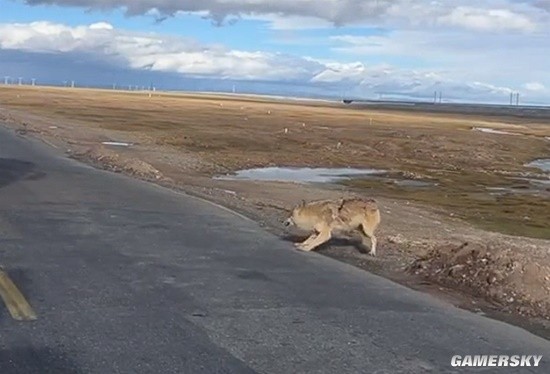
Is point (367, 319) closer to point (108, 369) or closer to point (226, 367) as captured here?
point (226, 367)

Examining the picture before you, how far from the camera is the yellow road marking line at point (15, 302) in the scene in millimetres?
8258

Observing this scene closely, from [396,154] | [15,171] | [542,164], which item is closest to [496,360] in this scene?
[15,171]

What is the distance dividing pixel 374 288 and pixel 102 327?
3.44m

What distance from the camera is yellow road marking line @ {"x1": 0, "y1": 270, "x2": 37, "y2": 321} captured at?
325 inches

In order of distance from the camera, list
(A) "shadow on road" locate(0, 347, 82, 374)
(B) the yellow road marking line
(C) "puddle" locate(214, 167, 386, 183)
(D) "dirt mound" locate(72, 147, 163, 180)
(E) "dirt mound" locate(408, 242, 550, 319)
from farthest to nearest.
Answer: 1. (C) "puddle" locate(214, 167, 386, 183)
2. (D) "dirt mound" locate(72, 147, 163, 180)
3. (E) "dirt mound" locate(408, 242, 550, 319)
4. (B) the yellow road marking line
5. (A) "shadow on road" locate(0, 347, 82, 374)

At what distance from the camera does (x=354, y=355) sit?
7336 mm

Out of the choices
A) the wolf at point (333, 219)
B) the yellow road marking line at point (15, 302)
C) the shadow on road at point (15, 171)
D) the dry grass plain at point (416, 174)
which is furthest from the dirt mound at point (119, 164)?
the yellow road marking line at point (15, 302)

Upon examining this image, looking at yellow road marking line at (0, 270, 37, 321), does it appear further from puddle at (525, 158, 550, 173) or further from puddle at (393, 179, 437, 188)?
puddle at (525, 158, 550, 173)

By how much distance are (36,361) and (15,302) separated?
1.99 m

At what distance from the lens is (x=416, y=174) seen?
130 ft

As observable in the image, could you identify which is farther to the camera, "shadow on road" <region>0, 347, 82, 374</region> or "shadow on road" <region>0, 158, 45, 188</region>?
"shadow on road" <region>0, 158, 45, 188</region>

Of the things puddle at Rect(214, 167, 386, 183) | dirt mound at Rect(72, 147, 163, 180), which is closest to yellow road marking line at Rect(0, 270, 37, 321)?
dirt mound at Rect(72, 147, 163, 180)

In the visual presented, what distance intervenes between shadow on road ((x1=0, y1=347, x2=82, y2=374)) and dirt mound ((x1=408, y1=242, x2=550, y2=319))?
4.82 metres

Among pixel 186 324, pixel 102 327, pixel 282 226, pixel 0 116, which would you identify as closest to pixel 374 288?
pixel 186 324
